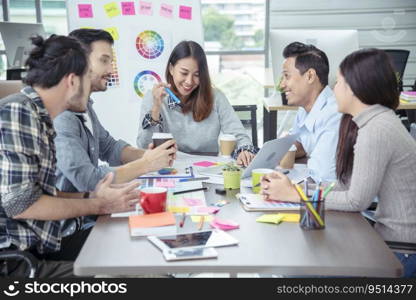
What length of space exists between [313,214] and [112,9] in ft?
8.46

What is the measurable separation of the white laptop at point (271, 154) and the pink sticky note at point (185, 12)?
1.93 m

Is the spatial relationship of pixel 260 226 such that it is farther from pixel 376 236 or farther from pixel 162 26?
pixel 162 26

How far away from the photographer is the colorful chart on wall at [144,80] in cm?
352

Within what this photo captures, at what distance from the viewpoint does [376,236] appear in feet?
4.23

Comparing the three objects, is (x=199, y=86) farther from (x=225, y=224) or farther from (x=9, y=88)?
(x=225, y=224)

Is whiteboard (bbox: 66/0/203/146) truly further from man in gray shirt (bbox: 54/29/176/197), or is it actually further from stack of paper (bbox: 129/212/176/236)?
Result: stack of paper (bbox: 129/212/176/236)

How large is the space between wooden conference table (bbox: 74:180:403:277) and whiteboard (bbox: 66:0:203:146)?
2.24 m

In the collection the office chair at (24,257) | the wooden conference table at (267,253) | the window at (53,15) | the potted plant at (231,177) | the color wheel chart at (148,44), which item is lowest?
the office chair at (24,257)

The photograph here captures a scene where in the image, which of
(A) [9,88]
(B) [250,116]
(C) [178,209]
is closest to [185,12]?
(B) [250,116]

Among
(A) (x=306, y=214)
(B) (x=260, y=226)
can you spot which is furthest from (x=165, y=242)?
(A) (x=306, y=214)

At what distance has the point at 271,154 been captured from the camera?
1.78m

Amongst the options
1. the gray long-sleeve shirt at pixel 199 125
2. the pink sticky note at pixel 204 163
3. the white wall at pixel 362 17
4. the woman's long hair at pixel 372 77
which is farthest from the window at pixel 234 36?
the woman's long hair at pixel 372 77

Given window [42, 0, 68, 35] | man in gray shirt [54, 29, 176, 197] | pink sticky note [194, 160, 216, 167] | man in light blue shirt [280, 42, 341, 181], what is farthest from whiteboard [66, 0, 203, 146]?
window [42, 0, 68, 35]

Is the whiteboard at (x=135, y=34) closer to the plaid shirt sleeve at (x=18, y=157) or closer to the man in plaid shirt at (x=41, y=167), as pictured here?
the man in plaid shirt at (x=41, y=167)
